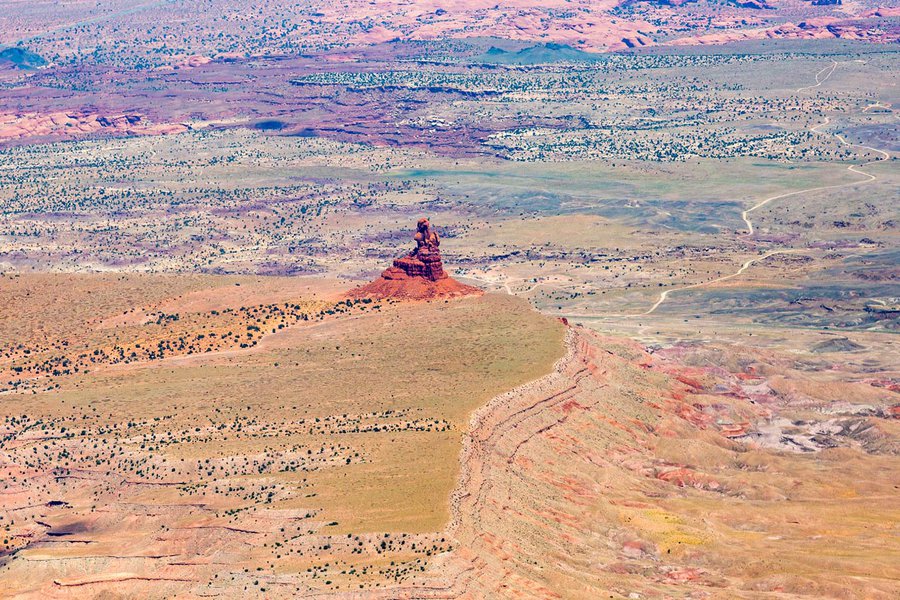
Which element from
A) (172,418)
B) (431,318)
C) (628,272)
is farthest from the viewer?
(628,272)

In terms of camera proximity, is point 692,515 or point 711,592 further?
point 692,515

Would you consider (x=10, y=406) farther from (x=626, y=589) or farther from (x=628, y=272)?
(x=628, y=272)

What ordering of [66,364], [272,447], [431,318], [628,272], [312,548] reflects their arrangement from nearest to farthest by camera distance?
[312,548]
[272,447]
[66,364]
[431,318]
[628,272]

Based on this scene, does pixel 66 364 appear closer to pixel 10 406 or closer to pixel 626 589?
pixel 10 406

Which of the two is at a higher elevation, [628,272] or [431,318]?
[431,318]

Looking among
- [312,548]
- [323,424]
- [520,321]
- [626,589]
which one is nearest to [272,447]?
[323,424]

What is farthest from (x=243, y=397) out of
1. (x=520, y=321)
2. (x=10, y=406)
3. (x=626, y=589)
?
(x=626, y=589)
